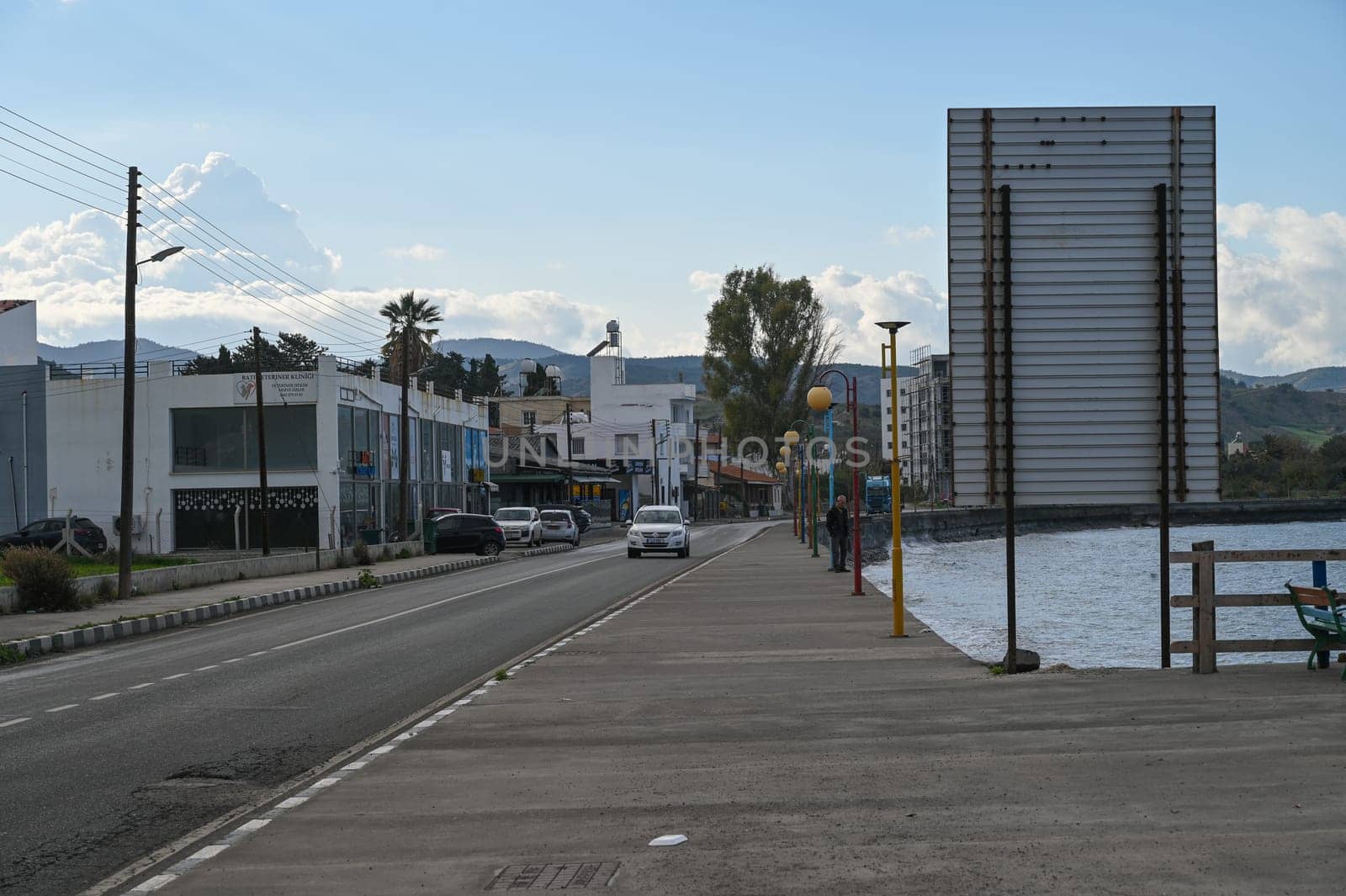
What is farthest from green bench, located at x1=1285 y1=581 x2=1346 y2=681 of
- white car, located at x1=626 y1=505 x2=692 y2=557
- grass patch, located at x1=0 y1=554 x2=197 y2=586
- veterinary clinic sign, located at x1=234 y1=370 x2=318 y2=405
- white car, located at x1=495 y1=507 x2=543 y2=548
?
veterinary clinic sign, located at x1=234 y1=370 x2=318 y2=405

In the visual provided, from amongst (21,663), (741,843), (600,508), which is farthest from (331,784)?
(600,508)

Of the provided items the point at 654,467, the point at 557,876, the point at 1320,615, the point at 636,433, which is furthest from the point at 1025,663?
the point at 636,433

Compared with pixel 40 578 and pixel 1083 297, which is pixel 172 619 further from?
pixel 1083 297

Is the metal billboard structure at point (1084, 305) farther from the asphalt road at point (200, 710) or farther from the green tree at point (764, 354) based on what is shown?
the green tree at point (764, 354)

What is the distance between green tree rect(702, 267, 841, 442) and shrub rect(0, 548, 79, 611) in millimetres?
62431

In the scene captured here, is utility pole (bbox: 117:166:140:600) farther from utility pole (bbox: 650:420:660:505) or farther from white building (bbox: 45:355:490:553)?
utility pole (bbox: 650:420:660:505)

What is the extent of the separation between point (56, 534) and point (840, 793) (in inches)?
1887

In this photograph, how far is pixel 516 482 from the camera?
85188 mm

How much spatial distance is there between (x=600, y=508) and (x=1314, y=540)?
51.7m

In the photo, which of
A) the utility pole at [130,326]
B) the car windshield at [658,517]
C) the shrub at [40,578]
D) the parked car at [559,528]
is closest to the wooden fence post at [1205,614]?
the shrub at [40,578]

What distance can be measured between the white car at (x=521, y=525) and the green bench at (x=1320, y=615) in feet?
150

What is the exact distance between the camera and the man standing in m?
32.5

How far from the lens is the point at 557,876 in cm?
610

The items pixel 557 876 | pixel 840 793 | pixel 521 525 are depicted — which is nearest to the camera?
pixel 557 876
